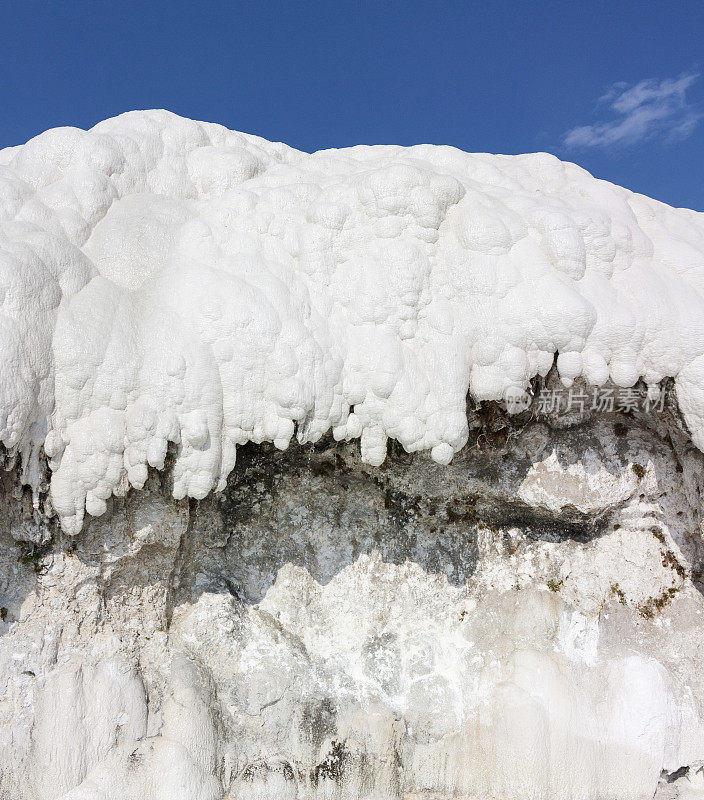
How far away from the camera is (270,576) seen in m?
5.45

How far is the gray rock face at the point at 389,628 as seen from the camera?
467 centimetres

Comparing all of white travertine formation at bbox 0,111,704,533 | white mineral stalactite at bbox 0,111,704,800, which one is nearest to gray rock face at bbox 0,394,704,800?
white mineral stalactite at bbox 0,111,704,800

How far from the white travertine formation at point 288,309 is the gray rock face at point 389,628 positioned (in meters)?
0.72

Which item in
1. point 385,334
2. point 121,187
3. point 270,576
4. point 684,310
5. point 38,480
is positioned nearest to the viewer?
point 38,480

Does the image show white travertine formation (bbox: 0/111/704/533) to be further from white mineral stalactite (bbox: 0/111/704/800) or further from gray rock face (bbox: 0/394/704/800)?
gray rock face (bbox: 0/394/704/800)

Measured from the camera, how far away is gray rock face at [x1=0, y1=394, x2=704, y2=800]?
15.3ft

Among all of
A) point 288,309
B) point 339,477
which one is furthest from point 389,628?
point 288,309

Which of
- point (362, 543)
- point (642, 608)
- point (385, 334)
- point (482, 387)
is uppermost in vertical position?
point (385, 334)

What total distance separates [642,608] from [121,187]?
630cm

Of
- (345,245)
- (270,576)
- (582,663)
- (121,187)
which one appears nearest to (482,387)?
(345,245)

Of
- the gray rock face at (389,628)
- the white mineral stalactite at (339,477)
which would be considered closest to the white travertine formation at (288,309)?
the white mineral stalactite at (339,477)

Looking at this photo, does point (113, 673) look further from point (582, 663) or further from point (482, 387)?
point (582, 663)

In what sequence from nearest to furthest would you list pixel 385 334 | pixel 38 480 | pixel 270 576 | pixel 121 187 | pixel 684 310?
pixel 38 480
pixel 385 334
pixel 684 310
pixel 121 187
pixel 270 576

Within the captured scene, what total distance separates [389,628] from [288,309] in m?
3.17
